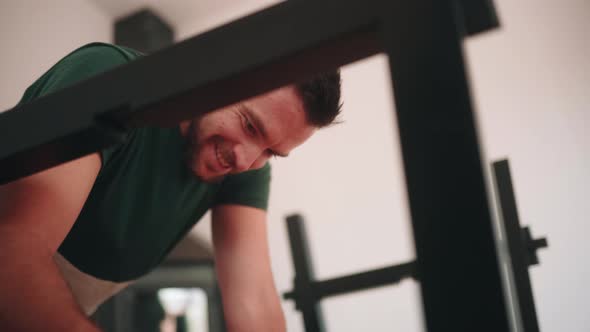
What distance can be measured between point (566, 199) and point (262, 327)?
1.03m

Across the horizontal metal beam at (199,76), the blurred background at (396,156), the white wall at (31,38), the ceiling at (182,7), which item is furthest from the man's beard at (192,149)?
the ceiling at (182,7)

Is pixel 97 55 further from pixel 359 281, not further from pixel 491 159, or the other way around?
pixel 491 159

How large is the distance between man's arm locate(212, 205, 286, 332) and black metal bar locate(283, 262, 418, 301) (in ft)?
0.29

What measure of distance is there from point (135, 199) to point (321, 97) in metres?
0.37

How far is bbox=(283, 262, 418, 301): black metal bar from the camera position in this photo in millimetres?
1091

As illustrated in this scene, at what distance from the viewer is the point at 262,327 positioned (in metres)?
1.03

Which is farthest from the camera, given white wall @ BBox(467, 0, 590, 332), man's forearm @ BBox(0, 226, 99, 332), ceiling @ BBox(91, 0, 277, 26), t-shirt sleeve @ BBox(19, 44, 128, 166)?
ceiling @ BBox(91, 0, 277, 26)

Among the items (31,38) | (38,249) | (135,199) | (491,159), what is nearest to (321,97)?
(135,199)

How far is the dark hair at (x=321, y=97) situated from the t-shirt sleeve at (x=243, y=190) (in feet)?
0.64

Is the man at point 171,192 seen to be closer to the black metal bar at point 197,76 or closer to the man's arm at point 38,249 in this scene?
the man's arm at point 38,249

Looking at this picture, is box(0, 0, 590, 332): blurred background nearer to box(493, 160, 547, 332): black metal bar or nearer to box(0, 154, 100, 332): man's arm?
box(493, 160, 547, 332): black metal bar

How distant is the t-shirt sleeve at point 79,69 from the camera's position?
688mm

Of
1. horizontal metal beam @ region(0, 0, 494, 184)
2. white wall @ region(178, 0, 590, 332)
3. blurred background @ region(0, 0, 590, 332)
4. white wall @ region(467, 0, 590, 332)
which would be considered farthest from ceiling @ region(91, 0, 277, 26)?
horizontal metal beam @ region(0, 0, 494, 184)

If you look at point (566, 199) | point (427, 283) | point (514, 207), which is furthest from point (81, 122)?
point (566, 199)
